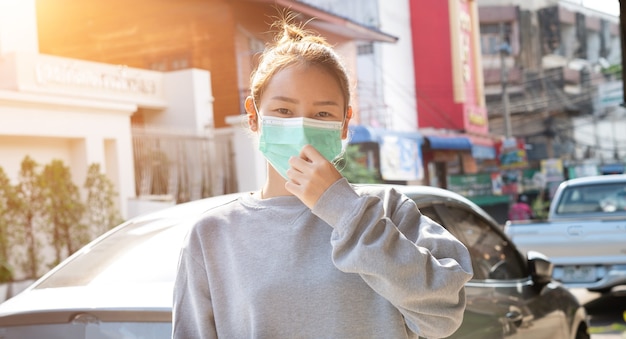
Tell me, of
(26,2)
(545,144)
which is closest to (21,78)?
(26,2)

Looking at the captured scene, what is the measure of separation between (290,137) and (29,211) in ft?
22.8

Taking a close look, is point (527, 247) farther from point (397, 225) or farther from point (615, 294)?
point (397, 225)

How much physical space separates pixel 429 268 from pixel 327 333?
0.25 meters

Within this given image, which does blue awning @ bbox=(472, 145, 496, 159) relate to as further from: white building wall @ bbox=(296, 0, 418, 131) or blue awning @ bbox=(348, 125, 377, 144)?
blue awning @ bbox=(348, 125, 377, 144)

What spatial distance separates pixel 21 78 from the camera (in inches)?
Result: 312

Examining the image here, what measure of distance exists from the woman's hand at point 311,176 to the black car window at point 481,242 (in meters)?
1.60

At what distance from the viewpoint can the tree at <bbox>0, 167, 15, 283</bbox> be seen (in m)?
7.41

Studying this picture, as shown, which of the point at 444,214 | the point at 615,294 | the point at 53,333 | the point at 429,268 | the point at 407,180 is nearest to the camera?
the point at 429,268

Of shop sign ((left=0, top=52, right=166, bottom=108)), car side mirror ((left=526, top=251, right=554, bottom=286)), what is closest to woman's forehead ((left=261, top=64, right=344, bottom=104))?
car side mirror ((left=526, top=251, right=554, bottom=286))

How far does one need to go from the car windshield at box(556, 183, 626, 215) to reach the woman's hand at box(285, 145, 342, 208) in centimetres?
840

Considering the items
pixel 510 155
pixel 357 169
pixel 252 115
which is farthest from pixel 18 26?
pixel 510 155

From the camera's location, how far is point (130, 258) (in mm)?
2814

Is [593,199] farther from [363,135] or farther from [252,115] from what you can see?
[252,115]

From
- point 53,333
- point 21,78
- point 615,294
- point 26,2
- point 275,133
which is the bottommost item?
point 615,294
